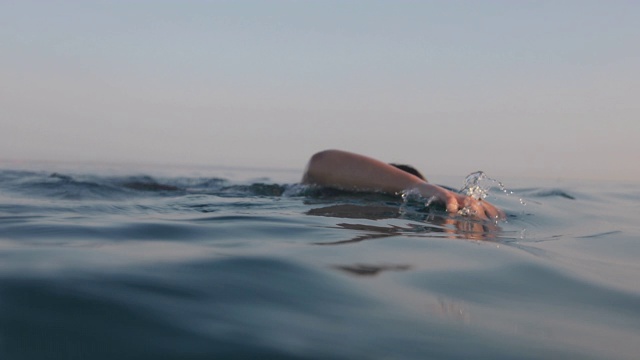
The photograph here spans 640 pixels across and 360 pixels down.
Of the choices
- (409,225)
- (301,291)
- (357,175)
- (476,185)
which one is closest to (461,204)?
(476,185)

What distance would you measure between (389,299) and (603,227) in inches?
131

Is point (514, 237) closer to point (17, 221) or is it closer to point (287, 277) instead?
point (287, 277)

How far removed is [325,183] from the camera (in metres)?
5.03

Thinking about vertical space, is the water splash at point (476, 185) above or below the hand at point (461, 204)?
above

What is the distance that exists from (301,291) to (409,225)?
1.76 meters

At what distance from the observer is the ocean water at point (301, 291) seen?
111 cm

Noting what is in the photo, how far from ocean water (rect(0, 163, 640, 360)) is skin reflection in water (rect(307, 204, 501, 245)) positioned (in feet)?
0.10

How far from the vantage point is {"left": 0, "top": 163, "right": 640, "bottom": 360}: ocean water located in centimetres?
111

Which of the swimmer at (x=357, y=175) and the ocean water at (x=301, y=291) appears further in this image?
the swimmer at (x=357, y=175)


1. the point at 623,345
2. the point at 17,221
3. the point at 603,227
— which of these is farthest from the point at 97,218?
the point at 603,227

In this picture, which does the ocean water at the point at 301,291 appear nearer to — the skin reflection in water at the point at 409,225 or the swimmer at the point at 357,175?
the skin reflection in water at the point at 409,225

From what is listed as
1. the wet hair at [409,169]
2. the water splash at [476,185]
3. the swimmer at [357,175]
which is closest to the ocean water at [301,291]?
the water splash at [476,185]

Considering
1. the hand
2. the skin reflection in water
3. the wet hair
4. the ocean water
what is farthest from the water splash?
the ocean water

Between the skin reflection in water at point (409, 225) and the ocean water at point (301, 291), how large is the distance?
0.03 meters
